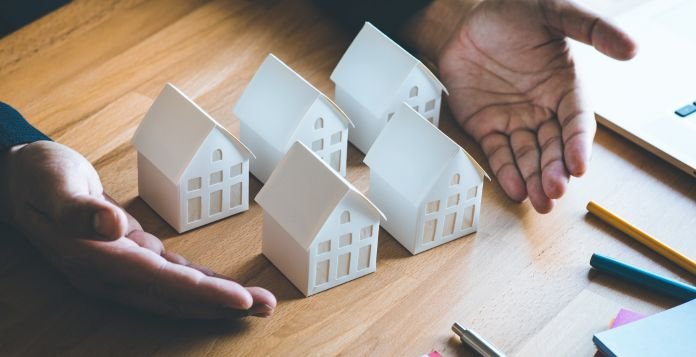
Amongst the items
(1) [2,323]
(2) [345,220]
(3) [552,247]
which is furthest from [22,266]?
(3) [552,247]

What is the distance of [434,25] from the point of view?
1374 millimetres

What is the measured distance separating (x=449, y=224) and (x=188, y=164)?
11.6 inches

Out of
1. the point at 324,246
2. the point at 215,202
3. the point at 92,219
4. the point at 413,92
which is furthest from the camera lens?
the point at 413,92

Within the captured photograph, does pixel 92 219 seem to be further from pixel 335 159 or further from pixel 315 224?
pixel 335 159

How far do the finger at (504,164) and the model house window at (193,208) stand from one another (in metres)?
0.36

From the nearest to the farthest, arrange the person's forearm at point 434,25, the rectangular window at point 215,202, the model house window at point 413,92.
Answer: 1. the rectangular window at point 215,202
2. the model house window at point 413,92
3. the person's forearm at point 434,25

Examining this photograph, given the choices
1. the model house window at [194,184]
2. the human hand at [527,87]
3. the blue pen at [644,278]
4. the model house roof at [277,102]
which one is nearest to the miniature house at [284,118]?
the model house roof at [277,102]

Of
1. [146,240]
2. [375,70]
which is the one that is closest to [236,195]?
[146,240]

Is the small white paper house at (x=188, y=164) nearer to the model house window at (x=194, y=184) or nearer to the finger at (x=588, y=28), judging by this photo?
the model house window at (x=194, y=184)

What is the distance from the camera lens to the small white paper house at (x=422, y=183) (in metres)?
1.00

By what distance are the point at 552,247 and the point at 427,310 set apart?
0.18 meters

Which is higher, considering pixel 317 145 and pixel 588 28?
pixel 588 28

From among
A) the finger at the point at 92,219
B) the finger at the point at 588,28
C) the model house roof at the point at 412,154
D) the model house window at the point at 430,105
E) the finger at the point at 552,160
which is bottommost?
the finger at the point at 552,160

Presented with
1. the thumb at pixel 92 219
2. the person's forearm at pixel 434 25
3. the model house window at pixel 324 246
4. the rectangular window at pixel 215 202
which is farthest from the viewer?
the person's forearm at pixel 434 25
